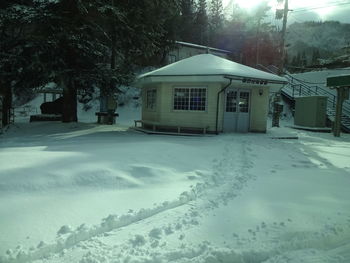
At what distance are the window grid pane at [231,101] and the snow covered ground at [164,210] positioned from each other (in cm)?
775

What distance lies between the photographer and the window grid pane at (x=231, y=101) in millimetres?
15289

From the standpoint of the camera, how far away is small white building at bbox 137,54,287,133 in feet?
47.2

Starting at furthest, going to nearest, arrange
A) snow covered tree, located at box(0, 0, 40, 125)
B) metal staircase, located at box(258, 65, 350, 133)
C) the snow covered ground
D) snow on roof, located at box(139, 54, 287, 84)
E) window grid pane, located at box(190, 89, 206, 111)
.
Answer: metal staircase, located at box(258, 65, 350, 133) → window grid pane, located at box(190, 89, 206, 111) → snow covered tree, located at box(0, 0, 40, 125) → snow on roof, located at box(139, 54, 287, 84) → the snow covered ground

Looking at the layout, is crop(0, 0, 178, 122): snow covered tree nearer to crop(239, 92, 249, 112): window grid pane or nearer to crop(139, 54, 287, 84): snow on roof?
crop(139, 54, 287, 84): snow on roof

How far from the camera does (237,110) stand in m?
15.5

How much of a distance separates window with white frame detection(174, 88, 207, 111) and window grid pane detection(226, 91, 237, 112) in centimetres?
127

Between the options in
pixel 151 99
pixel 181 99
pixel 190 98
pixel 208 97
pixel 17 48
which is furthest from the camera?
pixel 151 99

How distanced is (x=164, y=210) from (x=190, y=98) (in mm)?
10642

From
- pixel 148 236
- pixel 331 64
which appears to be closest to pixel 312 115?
pixel 148 236

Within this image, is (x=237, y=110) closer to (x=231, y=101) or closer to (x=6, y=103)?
(x=231, y=101)

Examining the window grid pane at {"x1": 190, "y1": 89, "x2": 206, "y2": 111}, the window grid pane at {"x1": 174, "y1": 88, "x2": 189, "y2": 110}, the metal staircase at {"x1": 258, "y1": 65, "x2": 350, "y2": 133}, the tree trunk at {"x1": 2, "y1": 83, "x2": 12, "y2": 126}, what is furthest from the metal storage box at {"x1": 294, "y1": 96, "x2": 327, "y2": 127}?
the tree trunk at {"x1": 2, "y1": 83, "x2": 12, "y2": 126}

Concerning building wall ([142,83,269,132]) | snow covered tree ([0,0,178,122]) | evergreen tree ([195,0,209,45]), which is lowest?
building wall ([142,83,269,132])

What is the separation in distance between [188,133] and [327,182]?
8.56 m

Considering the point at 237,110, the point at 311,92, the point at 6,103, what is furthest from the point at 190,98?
the point at 311,92
